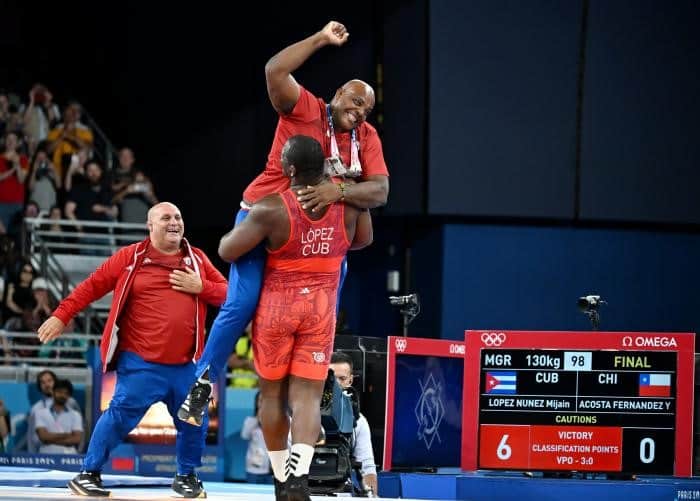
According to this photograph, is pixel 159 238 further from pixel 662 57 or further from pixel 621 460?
pixel 662 57

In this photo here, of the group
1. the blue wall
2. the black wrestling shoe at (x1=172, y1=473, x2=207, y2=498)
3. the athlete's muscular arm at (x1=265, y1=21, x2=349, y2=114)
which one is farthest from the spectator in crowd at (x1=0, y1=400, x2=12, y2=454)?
the athlete's muscular arm at (x1=265, y1=21, x2=349, y2=114)

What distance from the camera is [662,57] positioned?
16.0 m

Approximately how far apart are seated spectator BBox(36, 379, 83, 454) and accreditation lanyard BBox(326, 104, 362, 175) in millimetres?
7760

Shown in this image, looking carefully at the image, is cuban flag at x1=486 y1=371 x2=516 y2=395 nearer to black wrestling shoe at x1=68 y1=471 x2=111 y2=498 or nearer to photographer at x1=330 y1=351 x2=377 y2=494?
photographer at x1=330 y1=351 x2=377 y2=494

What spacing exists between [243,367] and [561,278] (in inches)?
153

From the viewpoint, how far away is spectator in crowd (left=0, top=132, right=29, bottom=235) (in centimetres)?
1706

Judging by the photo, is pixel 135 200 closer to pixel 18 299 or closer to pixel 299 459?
pixel 18 299

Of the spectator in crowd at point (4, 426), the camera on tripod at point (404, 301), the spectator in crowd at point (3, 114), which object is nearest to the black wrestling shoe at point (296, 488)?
the camera on tripod at point (404, 301)

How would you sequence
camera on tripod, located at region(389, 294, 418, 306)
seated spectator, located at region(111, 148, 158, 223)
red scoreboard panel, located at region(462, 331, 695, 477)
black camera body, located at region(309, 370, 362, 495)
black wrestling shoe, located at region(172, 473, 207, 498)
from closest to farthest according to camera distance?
black wrestling shoe, located at region(172, 473, 207, 498) → black camera body, located at region(309, 370, 362, 495) → red scoreboard panel, located at region(462, 331, 695, 477) → camera on tripod, located at region(389, 294, 418, 306) → seated spectator, located at region(111, 148, 158, 223)

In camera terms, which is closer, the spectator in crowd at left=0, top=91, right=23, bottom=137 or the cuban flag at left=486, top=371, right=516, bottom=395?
the cuban flag at left=486, top=371, right=516, bottom=395

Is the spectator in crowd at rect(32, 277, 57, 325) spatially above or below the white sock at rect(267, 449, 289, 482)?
above

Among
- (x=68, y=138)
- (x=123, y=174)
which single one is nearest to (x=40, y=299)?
(x=123, y=174)

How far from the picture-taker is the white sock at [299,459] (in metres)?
6.35

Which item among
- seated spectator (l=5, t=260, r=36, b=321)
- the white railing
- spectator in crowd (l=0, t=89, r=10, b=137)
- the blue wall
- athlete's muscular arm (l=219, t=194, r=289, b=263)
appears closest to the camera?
athlete's muscular arm (l=219, t=194, r=289, b=263)
